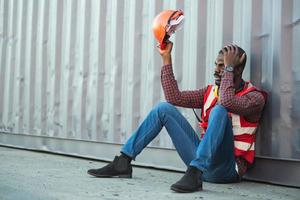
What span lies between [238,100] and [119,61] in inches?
83.0

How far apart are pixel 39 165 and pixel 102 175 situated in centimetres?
128

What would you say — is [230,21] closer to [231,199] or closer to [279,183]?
[279,183]

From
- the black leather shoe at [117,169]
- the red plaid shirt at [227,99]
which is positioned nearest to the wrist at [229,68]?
the red plaid shirt at [227,99]

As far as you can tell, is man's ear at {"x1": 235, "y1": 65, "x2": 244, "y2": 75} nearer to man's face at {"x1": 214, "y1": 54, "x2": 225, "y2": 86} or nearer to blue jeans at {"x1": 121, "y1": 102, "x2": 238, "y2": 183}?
man's face at {"x1": 214, "y1": 54, "x2": 225, "y2": 86}

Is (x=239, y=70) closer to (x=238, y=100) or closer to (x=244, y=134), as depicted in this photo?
(x=238, y=100)

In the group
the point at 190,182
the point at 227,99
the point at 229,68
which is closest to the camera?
the point at 190,182

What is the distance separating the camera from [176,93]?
432cm

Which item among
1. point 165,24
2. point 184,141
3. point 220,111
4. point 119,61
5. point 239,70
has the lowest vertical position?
point 184,141

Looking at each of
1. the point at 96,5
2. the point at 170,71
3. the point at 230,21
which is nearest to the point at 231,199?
the point at 170,71

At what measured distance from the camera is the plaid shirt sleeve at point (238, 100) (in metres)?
3.79

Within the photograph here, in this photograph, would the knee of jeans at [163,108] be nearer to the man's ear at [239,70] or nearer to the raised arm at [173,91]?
the raised arm at [173,91]

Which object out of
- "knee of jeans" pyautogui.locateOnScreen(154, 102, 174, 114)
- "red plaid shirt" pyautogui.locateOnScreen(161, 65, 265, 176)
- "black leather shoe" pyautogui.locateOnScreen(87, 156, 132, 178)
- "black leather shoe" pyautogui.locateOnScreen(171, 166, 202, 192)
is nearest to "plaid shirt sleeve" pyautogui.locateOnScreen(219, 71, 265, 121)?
"red plaid shirt" pyautogui.locateOnScreen(161, 65, 265, 176)

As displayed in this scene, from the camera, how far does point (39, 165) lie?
5.26 m

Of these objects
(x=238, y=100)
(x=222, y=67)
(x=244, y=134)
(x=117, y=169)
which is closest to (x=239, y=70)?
(x=222, y=67)
